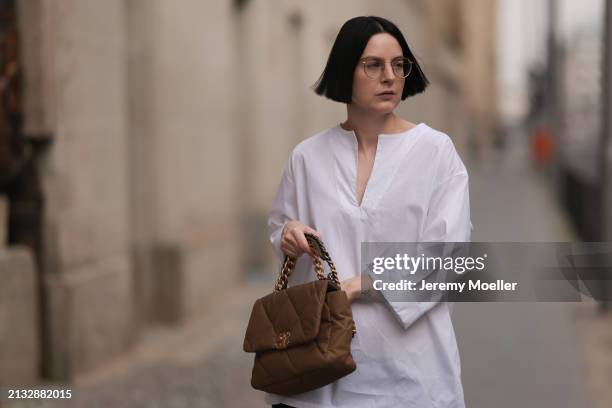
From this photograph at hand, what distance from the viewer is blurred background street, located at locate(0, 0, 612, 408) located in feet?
20.3

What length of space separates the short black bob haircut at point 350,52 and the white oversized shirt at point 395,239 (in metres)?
0.16

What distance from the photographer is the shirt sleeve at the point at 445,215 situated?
8.35ft

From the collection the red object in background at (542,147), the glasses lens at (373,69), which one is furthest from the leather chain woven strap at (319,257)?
the red object in background at (542,147)

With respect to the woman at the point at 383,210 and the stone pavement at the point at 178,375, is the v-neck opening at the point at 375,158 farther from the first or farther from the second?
the stone pavement at the point at 178,375

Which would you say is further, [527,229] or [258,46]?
[527,229]

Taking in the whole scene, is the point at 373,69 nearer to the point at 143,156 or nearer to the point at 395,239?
the point at 395,239

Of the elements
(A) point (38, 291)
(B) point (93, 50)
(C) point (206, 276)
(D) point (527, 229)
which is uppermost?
(B) point (93, 50)

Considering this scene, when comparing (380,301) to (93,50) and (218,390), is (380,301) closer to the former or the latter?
(218,390)

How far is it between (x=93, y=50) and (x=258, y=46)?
16.9ft

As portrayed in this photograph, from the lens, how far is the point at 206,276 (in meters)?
9.34

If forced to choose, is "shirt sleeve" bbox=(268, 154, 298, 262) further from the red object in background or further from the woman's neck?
the red object in background

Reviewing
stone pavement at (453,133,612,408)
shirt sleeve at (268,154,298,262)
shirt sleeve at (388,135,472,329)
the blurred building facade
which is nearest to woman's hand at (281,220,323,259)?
shirt sleeve at (268,154,298,262)

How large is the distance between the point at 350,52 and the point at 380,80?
0.34 feet

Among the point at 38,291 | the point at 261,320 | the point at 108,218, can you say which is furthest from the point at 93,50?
the point at 261,320
